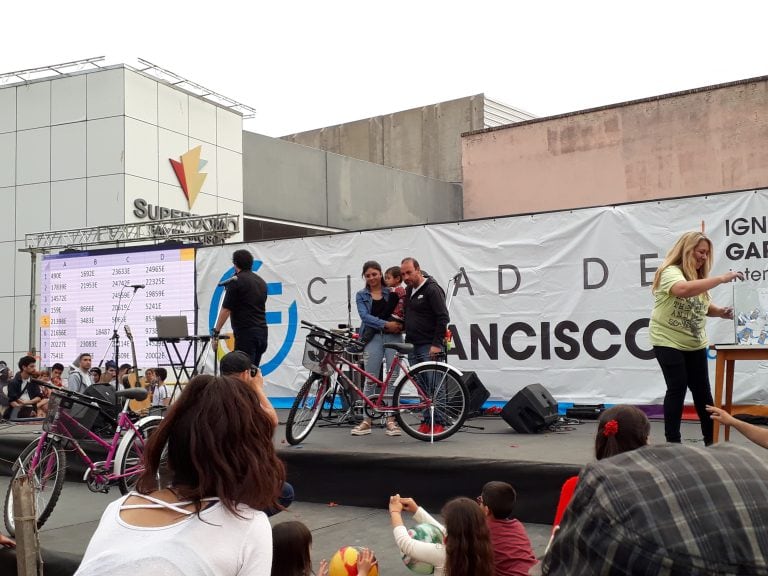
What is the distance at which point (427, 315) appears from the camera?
24.7ft

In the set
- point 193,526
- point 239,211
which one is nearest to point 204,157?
point 239,211

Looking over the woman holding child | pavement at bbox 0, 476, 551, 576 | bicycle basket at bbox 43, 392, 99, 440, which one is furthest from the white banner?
bicycle basket at bbox 43, 392, 99, 440


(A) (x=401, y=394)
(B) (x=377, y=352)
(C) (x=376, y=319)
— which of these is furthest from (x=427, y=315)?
(A) (x=401, y=394)

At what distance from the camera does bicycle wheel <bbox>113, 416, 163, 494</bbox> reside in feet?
20.4

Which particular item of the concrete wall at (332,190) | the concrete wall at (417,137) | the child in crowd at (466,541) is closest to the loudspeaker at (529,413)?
the child in crowd at (466,541)

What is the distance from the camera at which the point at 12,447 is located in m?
8.38

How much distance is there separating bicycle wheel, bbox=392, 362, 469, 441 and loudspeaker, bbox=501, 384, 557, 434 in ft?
2.13

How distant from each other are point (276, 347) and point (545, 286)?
367 centimetres

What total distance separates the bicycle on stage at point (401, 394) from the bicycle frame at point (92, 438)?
1.29 metres

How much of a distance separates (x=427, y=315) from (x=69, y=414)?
3.15 meters

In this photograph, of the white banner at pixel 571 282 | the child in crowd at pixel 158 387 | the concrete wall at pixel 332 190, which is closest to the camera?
the white banner at pixel 571 282

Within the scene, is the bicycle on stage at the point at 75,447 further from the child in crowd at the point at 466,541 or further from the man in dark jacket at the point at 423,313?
the child in crowd at the point at 466,541

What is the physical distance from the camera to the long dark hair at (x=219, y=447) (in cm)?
175

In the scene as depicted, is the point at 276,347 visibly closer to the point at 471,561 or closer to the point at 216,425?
the point at 471,561
